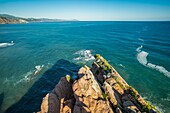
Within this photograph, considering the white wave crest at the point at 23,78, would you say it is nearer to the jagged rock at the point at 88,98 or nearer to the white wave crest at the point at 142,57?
the jagged rock at the point at 88,98

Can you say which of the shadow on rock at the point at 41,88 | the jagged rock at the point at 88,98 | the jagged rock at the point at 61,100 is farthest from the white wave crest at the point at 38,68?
the jagged rock at the point at 88,98

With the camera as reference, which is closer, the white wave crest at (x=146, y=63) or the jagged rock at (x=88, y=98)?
the jagged rock at (x=88, y=98)

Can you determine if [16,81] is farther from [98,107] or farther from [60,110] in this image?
[98,107]

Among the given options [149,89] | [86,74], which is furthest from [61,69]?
[149,89]

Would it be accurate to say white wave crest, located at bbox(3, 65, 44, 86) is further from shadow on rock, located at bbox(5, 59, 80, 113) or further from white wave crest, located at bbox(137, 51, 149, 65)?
white wave crest, located at bbox(137, 51, 149, 65)

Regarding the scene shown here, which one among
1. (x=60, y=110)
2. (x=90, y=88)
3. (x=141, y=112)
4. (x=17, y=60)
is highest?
(x=90, y=88)

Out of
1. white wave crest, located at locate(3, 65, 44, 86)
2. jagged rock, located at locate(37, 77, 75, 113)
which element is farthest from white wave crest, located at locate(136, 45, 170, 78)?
white wave crest, located at locate(3, 65, 44, 86)

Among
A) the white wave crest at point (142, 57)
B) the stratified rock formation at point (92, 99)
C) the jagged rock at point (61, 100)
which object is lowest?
the white wave crest at point (142, 57)
